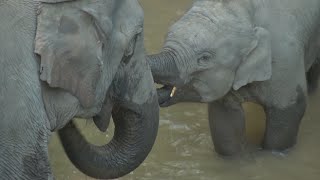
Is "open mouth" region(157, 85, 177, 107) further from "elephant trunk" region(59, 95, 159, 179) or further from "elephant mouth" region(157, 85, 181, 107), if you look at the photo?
"elephant trunk" region(59, 95, 159, 179)

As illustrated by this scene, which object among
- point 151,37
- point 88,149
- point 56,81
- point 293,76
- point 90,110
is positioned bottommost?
point 151,37

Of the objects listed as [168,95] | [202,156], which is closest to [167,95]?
[168,95]

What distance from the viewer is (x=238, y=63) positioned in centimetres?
445

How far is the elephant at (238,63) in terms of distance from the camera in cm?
438

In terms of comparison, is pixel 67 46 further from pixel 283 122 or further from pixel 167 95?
pixel 283 122

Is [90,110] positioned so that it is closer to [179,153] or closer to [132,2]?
[132,2]

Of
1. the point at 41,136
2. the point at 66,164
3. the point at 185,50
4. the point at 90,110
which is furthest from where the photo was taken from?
the point at 66,164

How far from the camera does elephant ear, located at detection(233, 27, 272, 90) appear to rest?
4445 millimetres

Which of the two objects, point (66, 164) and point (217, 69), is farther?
point (66, 164)

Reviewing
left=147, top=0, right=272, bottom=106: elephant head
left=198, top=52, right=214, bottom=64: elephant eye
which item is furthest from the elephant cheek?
left=198, top=52, right=214, bottom=64: elephant eye

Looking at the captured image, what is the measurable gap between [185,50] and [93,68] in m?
1.81

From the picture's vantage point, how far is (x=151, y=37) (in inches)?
249

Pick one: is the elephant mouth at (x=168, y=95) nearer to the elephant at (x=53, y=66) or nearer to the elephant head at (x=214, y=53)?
the elephant head at (x=214, y=53)

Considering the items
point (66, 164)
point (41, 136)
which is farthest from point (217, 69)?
point (41, 136)
